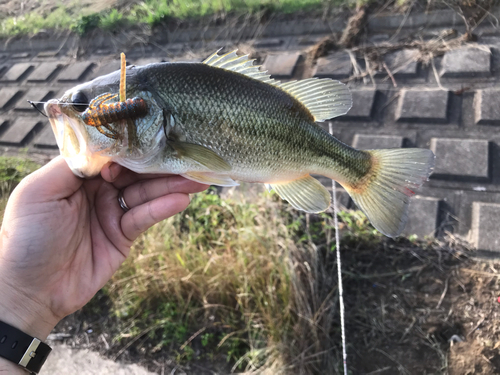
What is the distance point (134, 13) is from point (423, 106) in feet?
18.9

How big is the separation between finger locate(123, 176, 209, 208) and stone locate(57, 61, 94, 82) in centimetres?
502

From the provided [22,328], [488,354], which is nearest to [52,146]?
[22,328]

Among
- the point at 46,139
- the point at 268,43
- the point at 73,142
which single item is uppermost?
the point at 268,43

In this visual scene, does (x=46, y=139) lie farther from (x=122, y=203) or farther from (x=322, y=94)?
(x=322, y=94)

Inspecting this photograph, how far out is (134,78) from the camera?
1823mm

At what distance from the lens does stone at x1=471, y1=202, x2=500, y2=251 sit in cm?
299

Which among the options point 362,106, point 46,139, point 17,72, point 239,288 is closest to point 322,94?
point 239,288

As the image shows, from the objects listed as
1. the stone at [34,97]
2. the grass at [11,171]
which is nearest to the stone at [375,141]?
the grass at [11,171]

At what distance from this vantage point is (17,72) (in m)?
7.16

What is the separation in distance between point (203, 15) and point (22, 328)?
235 inches

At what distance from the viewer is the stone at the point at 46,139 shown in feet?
17.7

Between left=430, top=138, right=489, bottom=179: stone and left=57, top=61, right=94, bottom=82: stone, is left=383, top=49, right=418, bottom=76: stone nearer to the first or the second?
left=430, top=138, right=489, bottom=179: stone

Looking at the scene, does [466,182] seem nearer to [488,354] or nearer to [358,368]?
[488,354]

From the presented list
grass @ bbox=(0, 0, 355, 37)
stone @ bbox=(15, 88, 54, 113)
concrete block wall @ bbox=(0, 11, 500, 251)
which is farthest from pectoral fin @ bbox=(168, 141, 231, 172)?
stone @ bbox=(15, 88, 54, 113)
